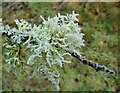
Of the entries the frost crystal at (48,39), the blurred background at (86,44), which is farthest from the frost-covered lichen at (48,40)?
the blurred background at (86,44)

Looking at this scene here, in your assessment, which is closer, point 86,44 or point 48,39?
point 48,39

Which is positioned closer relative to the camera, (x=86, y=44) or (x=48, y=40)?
(x=48, y=40)

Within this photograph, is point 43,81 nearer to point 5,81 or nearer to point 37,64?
point 5,81

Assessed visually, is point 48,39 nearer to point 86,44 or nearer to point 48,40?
point 48,40

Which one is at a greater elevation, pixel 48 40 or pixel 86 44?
pixel 86 44

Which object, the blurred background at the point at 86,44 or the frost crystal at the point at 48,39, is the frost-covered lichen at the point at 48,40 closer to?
the frost crystal at the point at 48,39

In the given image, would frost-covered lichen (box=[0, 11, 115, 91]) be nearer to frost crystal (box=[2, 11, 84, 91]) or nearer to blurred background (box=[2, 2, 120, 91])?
frost crystal (box=[2, 11, 84, 91])

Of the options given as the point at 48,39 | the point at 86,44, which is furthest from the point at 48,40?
the point at 86,44

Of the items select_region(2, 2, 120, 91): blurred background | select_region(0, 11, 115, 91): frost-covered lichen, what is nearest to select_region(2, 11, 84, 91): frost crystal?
select_region(0, 11, 115, 91): frost-covered lichen

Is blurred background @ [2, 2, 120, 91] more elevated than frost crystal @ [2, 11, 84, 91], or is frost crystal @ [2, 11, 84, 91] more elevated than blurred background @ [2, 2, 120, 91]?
blurred background @ [2, 2, 120, 91]
